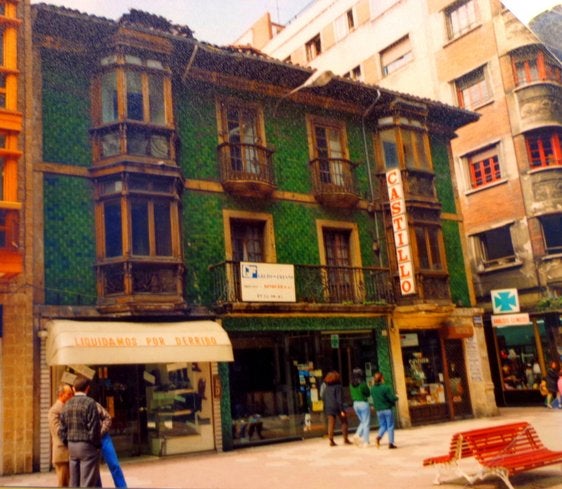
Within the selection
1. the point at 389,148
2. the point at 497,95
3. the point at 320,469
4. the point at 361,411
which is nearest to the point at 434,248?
the point at 389,148

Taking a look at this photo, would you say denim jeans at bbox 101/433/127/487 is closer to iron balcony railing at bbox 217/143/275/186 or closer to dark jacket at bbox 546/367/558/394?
dark jacket at bbox 546/367/558/394

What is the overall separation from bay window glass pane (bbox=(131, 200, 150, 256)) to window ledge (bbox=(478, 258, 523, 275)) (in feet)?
15.9

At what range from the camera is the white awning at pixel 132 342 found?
7516 millimetres

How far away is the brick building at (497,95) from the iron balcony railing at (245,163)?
4.09m

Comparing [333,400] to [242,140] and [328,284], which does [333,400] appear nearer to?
[328,284]

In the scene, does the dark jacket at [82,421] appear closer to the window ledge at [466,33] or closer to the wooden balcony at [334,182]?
the window ledge at [466,33]

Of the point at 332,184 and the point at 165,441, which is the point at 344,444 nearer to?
the point at 165,441

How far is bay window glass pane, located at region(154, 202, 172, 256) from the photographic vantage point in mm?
9125

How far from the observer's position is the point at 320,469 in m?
6.25

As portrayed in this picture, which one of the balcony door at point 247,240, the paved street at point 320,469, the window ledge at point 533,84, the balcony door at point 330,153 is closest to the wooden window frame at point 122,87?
the balcony door at point 247,240

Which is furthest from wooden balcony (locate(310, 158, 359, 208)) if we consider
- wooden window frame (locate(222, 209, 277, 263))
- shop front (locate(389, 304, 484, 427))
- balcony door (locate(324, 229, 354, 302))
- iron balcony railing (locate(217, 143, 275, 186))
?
shop front (locate(389, 304, 484, 427))

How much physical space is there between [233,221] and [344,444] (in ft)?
13.0

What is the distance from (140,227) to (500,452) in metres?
5.98

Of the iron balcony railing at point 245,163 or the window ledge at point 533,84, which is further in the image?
the iron balcony railing at point 245,163
